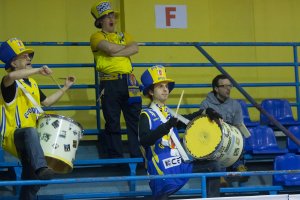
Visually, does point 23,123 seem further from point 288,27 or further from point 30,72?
point 288,27

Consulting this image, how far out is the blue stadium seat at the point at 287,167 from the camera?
25.3 ft

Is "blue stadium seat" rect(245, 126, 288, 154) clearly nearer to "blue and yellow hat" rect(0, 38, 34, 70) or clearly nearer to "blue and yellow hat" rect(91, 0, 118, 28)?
"blue and yellow hat" rect(91, 0, 118, 28)

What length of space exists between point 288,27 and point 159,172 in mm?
5024

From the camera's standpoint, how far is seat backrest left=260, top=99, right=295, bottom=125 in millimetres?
9102

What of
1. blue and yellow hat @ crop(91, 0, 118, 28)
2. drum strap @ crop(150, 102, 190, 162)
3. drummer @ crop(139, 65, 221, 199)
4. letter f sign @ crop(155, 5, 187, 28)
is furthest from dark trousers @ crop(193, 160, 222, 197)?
letter f sign @ crop(155, 5, 187, 28)

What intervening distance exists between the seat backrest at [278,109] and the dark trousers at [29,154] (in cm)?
408

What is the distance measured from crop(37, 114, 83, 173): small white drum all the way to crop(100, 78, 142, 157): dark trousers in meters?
1.84

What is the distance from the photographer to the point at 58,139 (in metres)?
5.62

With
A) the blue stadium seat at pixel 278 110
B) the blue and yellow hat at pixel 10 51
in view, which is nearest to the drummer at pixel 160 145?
the blue and yellow hat at pixel 10 51

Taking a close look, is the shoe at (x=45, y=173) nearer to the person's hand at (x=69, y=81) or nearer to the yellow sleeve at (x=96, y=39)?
the person's hand at (x=69, y=81)

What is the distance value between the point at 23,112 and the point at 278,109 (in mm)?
4260

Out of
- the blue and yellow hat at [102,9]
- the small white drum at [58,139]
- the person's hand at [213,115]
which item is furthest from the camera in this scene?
the blue and yellow hat at [102,9]

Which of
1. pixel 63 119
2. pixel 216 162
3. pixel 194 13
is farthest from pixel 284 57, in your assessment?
pixel 63 119

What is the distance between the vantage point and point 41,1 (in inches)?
372
